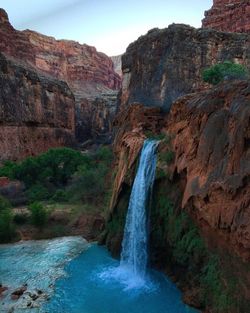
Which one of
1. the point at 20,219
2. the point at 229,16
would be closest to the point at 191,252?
the point at 20,219

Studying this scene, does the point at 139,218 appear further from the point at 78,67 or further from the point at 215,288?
the point at 78,67

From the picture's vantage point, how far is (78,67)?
10094 centimetres

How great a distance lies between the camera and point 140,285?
16328 millimetres

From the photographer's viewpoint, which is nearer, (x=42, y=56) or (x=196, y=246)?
(x=196, y=246)

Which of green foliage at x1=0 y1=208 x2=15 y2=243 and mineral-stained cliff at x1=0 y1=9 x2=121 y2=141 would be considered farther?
mineral-stained cliff at x1=0 y1=9 x2=121 y2=141

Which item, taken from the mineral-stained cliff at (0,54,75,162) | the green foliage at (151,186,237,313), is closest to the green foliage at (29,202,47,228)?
the green foliage at (151,186,237,313)

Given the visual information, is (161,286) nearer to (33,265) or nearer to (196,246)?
(196,246)

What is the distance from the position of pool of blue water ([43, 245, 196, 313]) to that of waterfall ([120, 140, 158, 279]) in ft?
2.58

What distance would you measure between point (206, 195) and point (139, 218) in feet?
22.4

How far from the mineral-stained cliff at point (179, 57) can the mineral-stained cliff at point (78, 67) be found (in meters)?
38.1

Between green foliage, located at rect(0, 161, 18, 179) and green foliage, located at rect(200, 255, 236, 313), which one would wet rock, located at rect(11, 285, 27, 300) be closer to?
green foliage, located at rect(200, 255, 236, 313)

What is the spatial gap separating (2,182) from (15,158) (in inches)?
553

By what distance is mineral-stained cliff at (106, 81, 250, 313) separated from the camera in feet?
36.3

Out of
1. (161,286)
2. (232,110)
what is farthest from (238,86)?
(161,286)
